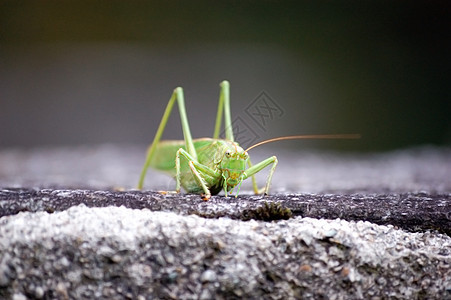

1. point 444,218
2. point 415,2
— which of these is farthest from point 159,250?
point 415,2

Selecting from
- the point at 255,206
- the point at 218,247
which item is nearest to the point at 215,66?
the point at 255,206

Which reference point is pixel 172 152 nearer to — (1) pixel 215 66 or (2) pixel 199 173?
(2) pixel 199 173

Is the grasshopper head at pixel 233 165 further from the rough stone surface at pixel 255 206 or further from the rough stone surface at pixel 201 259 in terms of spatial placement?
the rough stone surface at pixel 201 259

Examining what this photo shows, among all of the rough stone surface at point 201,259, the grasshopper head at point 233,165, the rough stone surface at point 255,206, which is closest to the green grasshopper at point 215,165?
the grasshopper head at point 233,165

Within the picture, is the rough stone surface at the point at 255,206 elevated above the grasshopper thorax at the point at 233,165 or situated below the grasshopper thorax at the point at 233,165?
below

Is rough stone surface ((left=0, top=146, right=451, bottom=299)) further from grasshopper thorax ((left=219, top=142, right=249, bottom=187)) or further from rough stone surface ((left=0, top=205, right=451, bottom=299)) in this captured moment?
grasshopper thorax ((left=219, top=142, right=249, bottom=187))

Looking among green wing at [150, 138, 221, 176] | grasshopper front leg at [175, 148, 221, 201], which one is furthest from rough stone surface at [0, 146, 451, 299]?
green wing at [150, 138, 221, 176]
